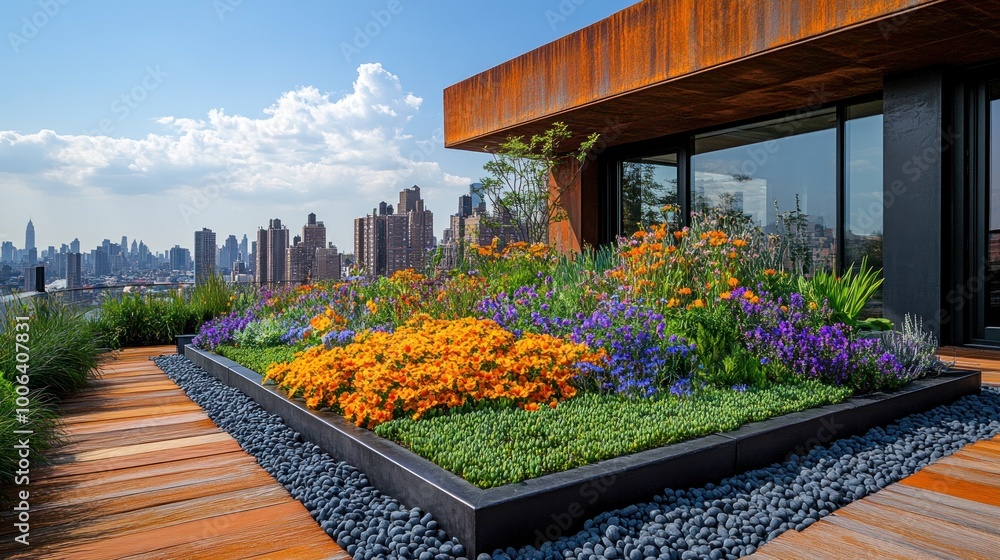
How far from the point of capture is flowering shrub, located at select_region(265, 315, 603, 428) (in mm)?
2506

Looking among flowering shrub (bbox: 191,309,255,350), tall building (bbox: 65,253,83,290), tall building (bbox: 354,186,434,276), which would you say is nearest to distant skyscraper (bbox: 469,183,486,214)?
tall building (bbox: 354,186,434,276)

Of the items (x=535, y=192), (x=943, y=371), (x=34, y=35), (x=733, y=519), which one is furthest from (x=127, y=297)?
(x=943, y=371)

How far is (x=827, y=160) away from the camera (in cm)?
633

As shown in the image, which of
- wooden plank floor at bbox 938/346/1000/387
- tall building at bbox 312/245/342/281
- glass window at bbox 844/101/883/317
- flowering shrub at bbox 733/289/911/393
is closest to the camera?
flowering shrub at bbox 733/289/911/393

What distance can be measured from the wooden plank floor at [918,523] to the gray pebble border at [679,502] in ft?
0.23

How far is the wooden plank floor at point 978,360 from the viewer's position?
12.9 ft

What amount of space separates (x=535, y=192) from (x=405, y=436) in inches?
269

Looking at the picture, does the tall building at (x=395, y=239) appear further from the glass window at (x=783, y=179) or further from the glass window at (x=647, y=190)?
the glass window at (x=783, y=179)

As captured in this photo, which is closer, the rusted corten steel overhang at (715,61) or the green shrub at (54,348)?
the green shrub at (54,348)

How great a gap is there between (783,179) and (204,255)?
751cm

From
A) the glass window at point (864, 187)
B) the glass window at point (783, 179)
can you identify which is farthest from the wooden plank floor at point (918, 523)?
the glass window at point (864, 187)

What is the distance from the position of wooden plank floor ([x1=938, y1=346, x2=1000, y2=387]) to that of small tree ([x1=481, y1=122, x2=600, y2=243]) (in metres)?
4.88

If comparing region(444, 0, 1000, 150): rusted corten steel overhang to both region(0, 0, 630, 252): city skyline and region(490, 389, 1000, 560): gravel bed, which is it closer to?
region(0, 0, 630, 252): city skyline

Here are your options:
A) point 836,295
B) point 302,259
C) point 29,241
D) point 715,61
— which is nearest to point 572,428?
point 836,295
